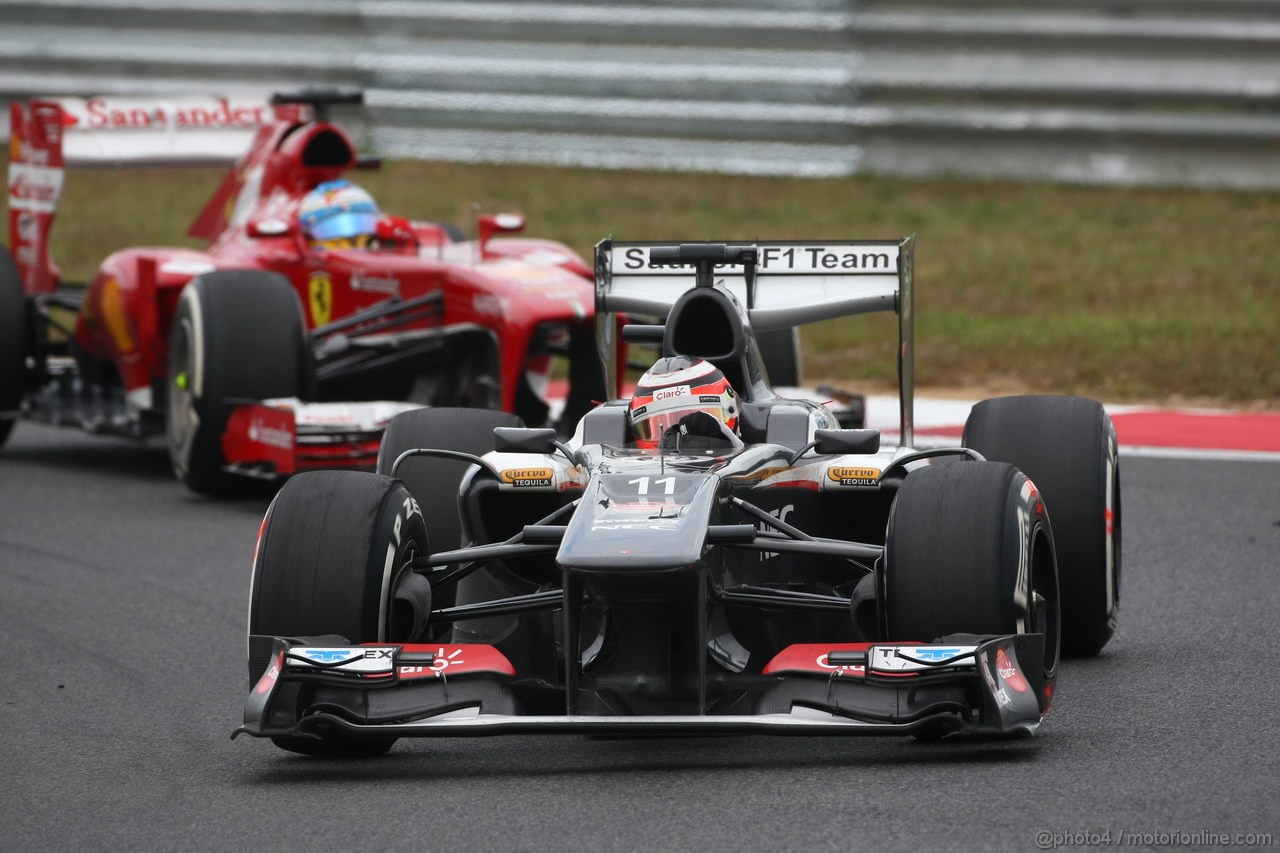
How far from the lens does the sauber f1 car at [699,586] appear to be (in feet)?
18.4

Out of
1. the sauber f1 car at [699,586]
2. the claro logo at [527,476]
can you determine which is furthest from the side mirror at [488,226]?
the claro logo at [527,476]

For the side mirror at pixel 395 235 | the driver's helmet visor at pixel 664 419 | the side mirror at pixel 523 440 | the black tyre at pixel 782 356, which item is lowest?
the side mirror at pixel 523 440

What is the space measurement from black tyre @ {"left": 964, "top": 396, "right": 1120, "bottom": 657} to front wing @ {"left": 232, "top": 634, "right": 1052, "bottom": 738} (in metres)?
1.12

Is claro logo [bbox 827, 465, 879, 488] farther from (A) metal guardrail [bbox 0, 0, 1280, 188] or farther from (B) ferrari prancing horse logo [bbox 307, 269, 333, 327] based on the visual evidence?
(A) metal guardrail [bbox 0, 0, 1280, 188]

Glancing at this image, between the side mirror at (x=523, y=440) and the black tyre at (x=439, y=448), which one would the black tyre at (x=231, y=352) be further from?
the side mirror at (x=523, y=440)

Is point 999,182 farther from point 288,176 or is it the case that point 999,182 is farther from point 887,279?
point 887,279

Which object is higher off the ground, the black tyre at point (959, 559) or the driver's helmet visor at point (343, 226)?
the driver's helmet visor at point (343, 226)

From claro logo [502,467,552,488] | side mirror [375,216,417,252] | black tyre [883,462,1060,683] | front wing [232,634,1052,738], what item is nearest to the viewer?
front wing [232,634,1052,738]

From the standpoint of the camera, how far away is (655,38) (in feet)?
58.7

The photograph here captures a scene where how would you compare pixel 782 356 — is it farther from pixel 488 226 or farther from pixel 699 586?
pixel 699 586

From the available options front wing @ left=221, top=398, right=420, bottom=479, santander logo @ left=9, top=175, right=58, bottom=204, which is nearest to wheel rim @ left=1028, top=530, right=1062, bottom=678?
front wing @ left=221, top=398, right=420, bottom=479

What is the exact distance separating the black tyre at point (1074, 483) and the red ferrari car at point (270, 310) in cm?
419

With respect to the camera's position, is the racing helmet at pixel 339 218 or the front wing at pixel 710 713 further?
the racing helmet at pixel 339 218

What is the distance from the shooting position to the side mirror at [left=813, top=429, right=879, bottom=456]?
21.3ft
